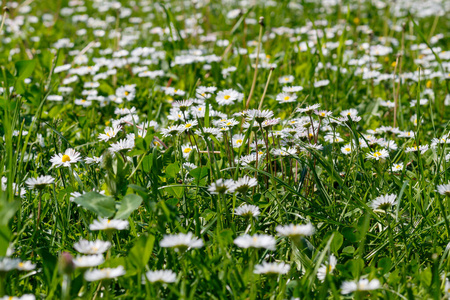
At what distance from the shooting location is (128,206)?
50.6 inches

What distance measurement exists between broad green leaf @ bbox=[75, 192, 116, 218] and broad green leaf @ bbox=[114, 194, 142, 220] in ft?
0.10

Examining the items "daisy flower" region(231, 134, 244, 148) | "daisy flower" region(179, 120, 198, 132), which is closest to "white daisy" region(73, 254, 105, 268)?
"daisy flower" region(179, 120, 198, 132)

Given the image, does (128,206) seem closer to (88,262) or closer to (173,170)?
(88,262)

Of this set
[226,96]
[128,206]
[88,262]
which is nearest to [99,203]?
[128,206]

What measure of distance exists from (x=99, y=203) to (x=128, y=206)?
0.09 metres

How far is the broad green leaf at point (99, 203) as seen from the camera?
128cm

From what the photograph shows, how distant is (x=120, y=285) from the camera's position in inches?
48.2

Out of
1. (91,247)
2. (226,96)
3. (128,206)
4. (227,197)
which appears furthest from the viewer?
(226,96)

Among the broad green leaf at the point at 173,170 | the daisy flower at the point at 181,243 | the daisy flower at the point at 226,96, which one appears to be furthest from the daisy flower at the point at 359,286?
the daisy flower at the point at 226,96

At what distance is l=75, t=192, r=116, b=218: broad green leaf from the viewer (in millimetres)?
1280

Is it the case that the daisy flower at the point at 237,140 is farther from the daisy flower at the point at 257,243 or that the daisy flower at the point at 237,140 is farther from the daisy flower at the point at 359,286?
the daisy flower at the point at 359,286

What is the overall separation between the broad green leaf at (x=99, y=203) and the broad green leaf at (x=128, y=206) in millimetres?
31

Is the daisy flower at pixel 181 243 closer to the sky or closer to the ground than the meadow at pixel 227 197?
closer to the sky

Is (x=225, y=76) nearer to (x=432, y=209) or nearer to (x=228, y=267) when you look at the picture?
(x=432, y=209)
